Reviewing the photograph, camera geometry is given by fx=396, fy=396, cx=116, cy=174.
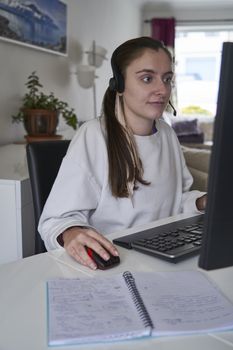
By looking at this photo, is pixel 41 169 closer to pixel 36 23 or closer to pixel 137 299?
pixel 137 299

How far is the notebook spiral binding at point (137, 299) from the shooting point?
0.56 metres

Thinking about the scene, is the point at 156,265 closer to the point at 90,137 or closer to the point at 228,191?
the point at 228,191

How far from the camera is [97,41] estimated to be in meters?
4.04

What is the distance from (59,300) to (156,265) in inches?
9.1

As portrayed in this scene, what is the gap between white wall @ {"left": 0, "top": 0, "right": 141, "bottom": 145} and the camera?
2.46 metres

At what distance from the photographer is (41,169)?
3.97 feet

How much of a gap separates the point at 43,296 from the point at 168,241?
1.03 ft

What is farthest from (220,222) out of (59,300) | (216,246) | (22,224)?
(22,224)

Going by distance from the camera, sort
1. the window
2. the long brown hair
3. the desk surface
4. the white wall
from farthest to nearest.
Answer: the window < the white wall < the long brown hair < the desk surface

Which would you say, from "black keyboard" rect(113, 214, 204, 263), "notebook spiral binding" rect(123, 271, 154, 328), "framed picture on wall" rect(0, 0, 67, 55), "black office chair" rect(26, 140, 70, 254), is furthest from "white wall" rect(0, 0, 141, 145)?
"notebook spiral binding" rect(123, 271, 154, 328)

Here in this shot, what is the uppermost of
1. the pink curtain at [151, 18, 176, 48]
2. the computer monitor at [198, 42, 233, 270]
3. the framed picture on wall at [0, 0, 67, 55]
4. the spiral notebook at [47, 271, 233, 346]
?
the pink curtain at [151, 18, 176, 48]

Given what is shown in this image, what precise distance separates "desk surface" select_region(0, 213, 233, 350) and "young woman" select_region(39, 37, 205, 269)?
0.54 ft

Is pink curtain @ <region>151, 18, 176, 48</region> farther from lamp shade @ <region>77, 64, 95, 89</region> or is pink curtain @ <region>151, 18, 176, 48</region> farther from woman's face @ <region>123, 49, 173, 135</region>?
woman's face @ <region>123, 49, 173, 135</region>

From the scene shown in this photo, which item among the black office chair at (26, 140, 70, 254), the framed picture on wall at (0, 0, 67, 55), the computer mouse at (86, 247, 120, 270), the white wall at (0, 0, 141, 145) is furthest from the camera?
the white wall at (0, 0, 141, 145)
